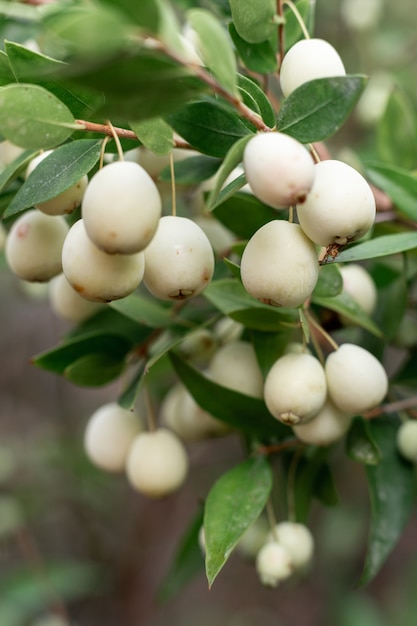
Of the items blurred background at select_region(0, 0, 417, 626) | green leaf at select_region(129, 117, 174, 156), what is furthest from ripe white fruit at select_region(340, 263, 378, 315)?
blurred background at select_region(0, 0, 417, 626)

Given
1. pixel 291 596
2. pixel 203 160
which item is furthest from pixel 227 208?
pixel 291 596

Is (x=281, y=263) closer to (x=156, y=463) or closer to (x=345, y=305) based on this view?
(x=345, y=305)

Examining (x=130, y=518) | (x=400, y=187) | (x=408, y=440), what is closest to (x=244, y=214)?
(x=400, y=187)

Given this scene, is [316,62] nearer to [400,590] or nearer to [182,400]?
[182,400]

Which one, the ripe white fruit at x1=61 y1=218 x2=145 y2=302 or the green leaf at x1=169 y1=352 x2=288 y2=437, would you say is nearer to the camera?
the ripe white fruit at x1=61 y1=218 x2=145 y2=302

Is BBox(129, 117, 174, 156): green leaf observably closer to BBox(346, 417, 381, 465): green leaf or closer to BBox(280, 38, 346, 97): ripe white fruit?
BBox(280, 38, 346, 97): ripe white fruit

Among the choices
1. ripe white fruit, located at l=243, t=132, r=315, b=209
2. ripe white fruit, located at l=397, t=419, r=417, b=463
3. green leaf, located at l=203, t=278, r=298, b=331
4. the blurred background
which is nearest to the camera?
ripe white fruit, located at l=243, t=132, r=315, b=209
